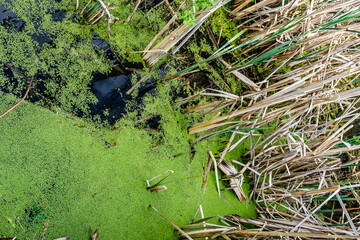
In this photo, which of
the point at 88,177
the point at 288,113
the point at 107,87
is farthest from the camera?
the point at 288,113

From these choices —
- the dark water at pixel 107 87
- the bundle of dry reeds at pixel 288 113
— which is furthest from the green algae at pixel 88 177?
the bundle of dry reeds at pixel 288 113

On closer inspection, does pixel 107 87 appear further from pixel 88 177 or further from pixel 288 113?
pixel 288 113

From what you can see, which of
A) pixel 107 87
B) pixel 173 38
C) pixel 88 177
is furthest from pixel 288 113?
pixel 88 177

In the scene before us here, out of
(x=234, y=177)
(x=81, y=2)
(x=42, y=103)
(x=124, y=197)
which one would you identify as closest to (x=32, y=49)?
Result: (x=42, y=103)

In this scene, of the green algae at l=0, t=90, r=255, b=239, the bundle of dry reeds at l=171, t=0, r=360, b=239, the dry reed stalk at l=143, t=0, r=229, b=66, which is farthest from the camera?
the bundle of dry reeds at l=171, t=0, r=360, b=239

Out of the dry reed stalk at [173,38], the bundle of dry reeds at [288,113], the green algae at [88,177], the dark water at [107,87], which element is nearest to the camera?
the green algae at [88,177]

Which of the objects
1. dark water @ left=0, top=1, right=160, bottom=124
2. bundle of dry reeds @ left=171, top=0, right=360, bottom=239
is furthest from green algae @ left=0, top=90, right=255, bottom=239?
bundle of dry reeds @ left=171, top=0, right=360, bottom=239

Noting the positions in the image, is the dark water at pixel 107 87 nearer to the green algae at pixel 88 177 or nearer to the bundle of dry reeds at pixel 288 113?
the green algae at pixel 88 177

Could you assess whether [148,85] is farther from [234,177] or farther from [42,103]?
[234,177]

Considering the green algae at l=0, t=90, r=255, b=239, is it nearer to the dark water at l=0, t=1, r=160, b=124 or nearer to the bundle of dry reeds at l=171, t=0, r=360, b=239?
the dark water at l=0, t=1, r=160, b=124

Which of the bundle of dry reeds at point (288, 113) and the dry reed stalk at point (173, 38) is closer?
the dry reed stalk at point (173, 38)
